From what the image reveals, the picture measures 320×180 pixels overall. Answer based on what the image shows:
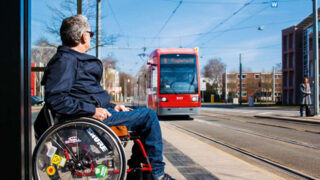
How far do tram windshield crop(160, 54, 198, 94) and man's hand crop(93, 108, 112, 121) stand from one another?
10.7m

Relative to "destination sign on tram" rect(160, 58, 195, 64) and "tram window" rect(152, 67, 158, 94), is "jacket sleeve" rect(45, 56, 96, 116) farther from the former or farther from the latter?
"destination sign on tram" rect(160, 58, 195, 64)

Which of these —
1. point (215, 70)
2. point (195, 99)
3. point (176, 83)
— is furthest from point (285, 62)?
point (176, 83)

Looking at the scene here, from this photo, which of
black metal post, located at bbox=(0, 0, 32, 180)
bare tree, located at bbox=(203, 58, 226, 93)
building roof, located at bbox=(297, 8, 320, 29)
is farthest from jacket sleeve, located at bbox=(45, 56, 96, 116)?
bare tree, located at bbox=(203, 58, 226, 93)

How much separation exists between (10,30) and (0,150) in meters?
0.72

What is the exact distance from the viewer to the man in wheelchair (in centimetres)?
238

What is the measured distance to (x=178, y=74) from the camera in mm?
13430

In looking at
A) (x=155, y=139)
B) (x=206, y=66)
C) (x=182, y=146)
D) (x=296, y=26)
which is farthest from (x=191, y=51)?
(x=206, y=66)

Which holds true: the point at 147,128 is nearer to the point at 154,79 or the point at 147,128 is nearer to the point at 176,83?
the point at 176,83

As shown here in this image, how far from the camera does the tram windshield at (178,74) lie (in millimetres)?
13328

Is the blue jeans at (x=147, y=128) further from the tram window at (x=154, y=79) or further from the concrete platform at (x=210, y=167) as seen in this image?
the tram window at (x=154, y=79)

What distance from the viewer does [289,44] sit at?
50.4m

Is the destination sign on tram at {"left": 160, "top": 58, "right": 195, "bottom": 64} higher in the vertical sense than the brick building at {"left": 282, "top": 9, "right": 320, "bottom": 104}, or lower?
lower

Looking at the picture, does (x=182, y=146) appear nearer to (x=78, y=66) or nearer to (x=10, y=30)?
(x=78, y=66)

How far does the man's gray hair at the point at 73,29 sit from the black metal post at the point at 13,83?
683mm
